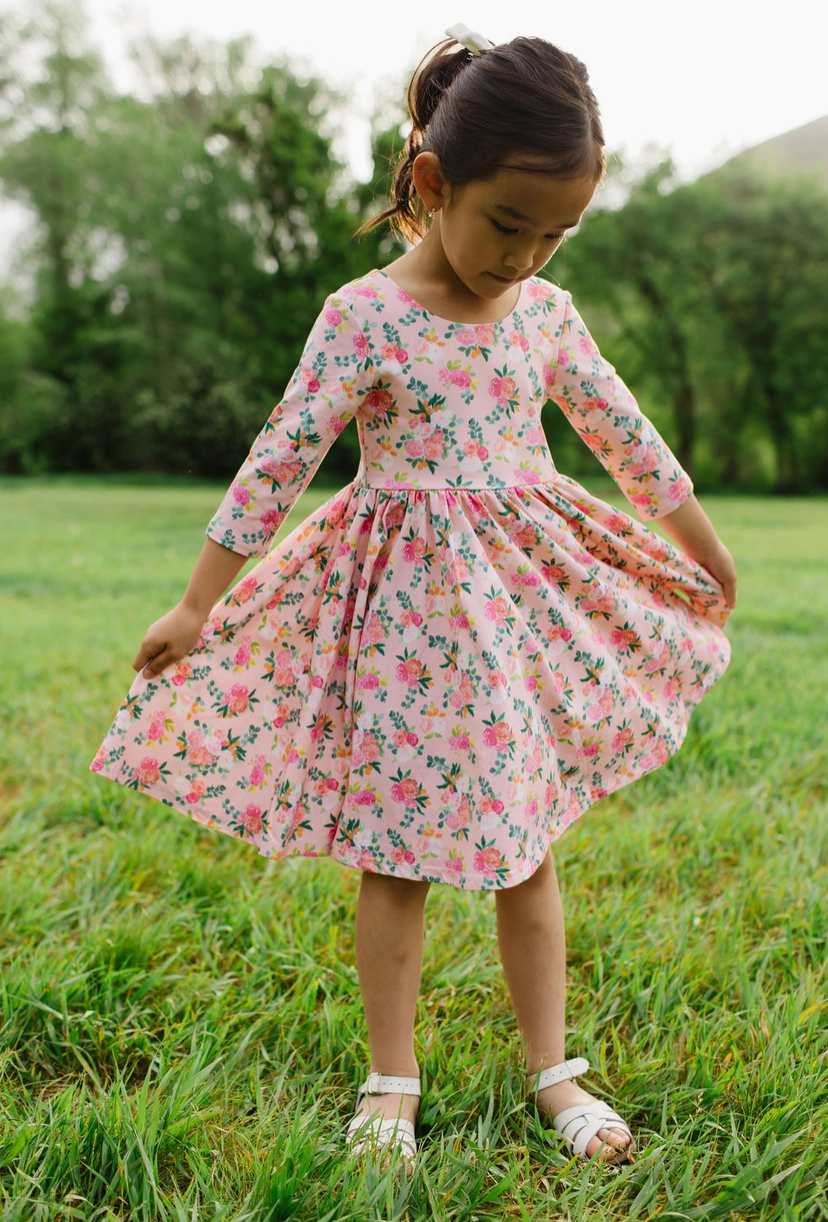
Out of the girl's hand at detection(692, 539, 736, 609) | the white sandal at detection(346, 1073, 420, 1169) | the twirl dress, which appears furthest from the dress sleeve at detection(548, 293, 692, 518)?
the white sandal at detection(346, 1073, 420, 1169)

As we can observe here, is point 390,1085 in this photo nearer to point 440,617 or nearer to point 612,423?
point 440,617

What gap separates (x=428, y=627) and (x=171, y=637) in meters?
0.38

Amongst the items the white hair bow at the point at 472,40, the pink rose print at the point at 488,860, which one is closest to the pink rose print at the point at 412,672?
the pink rose print at the point at 488,860

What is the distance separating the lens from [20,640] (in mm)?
3820

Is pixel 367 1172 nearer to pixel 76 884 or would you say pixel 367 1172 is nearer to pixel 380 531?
pixel 380 531

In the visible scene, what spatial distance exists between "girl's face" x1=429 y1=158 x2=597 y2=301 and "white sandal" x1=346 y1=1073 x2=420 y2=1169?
109 centimetres

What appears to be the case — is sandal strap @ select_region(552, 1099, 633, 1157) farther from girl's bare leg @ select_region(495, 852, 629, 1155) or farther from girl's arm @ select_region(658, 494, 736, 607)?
girl's arm @ select_region(658, 494, 736, 607)

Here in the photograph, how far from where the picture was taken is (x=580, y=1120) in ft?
4.34

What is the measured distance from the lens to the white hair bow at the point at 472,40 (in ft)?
→ 4.28

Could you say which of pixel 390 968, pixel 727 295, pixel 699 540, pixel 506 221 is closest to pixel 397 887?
pixel 390 968

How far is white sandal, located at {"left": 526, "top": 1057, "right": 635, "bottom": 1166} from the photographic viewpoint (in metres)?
1.29

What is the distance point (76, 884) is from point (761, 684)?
222 cm

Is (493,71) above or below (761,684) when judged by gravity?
above

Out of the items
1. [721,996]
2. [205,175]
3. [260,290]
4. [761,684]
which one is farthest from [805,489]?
[721,996]
